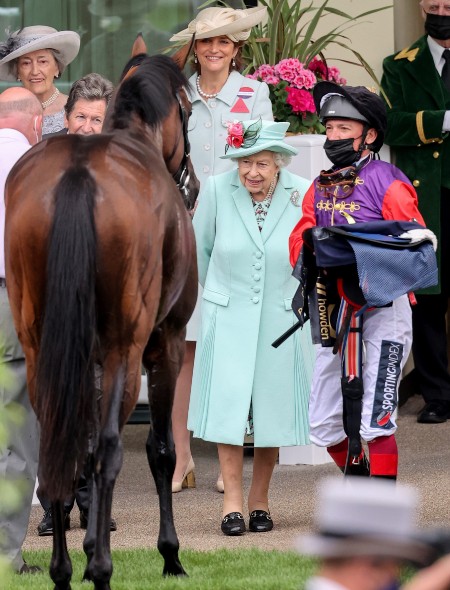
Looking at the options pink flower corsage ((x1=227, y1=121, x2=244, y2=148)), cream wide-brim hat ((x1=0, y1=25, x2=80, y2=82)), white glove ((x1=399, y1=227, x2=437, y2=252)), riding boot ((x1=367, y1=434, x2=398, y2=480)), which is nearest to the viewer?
white glove ((x1=399, y1=227, x2=437, y2=252))

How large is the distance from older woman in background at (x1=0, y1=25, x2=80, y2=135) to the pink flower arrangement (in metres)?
1.20

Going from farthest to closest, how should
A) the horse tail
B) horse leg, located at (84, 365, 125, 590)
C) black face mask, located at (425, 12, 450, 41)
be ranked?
black face mask, located at (425, 12, 450, 41) → horse leg, located at (84, 365, 125, 590) → the horse tail

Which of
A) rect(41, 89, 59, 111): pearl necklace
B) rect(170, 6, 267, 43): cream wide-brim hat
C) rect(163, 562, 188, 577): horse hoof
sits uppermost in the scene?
rect(170, 6, 267, 43): cream wide-brim hat

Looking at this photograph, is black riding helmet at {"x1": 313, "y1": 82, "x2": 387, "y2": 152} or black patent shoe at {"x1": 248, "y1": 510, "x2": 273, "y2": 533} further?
black patent shoe at {"x1": 248, "y1": 510, "x2": 273, "y2": 533}

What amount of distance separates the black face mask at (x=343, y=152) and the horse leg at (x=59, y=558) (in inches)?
74.7

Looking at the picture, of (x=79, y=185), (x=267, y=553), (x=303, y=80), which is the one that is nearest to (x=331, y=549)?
(x=79, y=185)

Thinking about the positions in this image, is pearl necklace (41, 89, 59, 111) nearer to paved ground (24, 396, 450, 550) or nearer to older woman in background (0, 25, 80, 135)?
older woman in background (0, 25, 80, 135)

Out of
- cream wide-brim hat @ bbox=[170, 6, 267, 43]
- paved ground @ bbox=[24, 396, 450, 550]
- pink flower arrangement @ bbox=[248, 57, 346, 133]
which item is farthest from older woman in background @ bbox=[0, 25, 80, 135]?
paved ground @ bbox=[24, 396, 450, 550]

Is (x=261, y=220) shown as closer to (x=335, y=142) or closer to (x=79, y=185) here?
(x=335, y=142)

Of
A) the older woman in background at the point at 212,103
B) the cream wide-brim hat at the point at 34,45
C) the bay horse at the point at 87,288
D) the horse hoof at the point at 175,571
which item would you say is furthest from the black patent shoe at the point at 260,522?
the cream wide-brim hat at the point at 34,45

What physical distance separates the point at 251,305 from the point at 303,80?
2.04 meters

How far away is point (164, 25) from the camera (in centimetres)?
956

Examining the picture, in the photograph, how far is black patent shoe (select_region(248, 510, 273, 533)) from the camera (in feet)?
20.8

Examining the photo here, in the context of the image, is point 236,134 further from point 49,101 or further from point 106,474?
point 106,474
